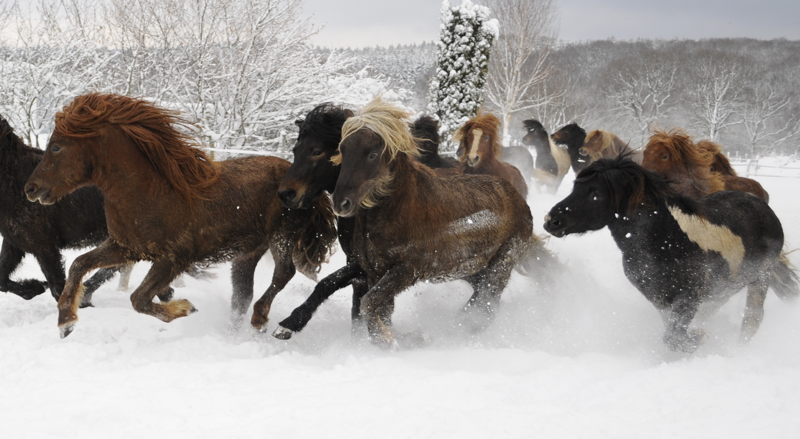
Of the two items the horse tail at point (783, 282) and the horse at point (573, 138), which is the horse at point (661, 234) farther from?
the horse at point (573, 138)

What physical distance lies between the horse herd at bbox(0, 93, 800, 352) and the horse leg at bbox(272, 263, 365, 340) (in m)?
0.01

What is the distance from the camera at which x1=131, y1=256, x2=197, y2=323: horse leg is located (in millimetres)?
3826

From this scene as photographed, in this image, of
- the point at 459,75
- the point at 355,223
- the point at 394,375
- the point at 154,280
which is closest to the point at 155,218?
the point at 154,280

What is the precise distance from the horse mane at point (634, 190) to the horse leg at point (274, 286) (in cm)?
265

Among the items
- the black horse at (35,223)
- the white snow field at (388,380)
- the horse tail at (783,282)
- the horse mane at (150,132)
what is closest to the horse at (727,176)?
the horse tail at (783,282)

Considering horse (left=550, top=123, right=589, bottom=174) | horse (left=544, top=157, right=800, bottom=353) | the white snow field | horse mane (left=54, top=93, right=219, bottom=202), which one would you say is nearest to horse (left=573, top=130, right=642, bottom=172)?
horse (left=550, top=123, right=589, bottom=174)

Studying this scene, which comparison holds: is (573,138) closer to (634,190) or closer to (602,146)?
(602,146)

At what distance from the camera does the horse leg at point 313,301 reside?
4273 millimetres

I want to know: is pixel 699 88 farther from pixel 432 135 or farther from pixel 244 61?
pixel 432 135

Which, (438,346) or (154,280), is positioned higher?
(154,280)

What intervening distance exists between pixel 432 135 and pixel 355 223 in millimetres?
2807

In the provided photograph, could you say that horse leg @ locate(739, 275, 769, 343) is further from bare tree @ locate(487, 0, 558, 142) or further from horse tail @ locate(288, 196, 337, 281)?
bare tree @ locate(487, 0, 558, 142)

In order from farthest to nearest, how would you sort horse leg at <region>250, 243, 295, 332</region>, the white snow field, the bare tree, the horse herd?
the bare tree, horse leg at <region>250, 243, 295, 332</region>, the horse herd, the white snow field

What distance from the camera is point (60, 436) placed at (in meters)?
2.43
